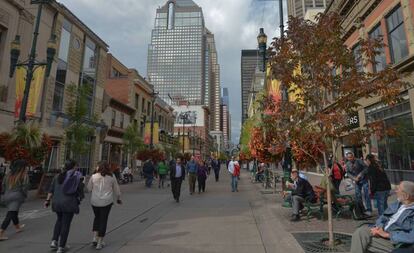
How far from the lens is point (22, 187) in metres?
7.10

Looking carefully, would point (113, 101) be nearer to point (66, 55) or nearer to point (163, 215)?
point (66, 55)

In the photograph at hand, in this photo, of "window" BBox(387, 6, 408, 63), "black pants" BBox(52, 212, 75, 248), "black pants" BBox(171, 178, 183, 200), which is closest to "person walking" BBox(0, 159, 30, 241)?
"black pants" BBox(52, 212, 75, 248)

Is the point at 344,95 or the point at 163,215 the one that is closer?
the point at 344,95

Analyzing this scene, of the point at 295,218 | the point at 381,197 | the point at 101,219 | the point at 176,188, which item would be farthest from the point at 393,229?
the point at 176,188

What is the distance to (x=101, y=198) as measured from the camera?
20.2ft

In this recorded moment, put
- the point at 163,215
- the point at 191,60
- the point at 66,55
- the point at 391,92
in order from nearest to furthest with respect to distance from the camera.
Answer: the point at 391,92 < the point at 163,215 < the point at 66,55 < the point at 191,60

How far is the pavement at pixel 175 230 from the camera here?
19.8 ft

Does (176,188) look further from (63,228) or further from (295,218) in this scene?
(63,228)

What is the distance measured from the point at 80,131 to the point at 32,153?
4.81m

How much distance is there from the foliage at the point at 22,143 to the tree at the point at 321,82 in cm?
1002

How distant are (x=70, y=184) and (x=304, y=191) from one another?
6245mm

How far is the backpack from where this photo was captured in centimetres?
583

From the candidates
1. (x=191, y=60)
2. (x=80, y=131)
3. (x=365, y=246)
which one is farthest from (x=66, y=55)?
(x=191, y=60)

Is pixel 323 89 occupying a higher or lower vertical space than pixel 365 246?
higher
